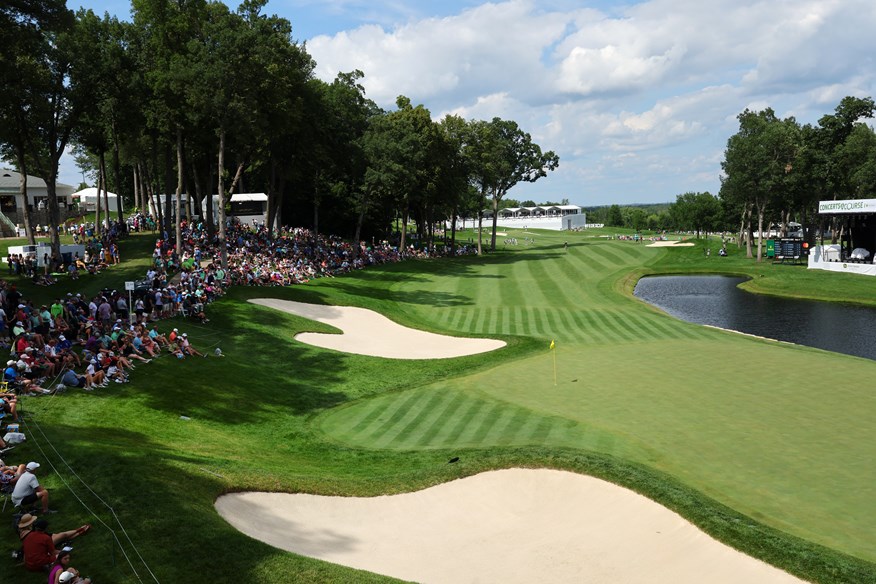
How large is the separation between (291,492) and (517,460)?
6.33 m

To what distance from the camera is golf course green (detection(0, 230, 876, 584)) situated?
42.9ft

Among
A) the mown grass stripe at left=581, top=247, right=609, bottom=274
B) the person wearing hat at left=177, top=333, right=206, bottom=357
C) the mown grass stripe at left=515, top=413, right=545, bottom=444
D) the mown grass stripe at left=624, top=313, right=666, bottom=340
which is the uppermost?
the mown grass stripe at left=581, top=247, right=609, bottom=274

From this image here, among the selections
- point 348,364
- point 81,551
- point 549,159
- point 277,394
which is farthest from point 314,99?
point 81,551

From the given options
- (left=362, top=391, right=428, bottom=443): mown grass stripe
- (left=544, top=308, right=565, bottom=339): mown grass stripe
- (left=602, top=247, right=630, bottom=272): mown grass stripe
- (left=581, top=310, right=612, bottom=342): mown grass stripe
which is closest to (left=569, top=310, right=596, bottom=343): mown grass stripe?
(left=581, top=310, right=612, bottom=342): mown grass stripe

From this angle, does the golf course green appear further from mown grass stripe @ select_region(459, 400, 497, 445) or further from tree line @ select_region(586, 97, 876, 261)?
tree line @ select_region(586, 97, 876, 261)

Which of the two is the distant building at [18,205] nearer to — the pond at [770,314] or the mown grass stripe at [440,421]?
the mown grass stripe at [440,421]

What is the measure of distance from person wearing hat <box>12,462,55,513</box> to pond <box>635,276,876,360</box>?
3873 cm

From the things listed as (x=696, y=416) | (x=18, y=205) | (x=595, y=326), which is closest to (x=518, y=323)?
Answer: (x=595, y=326)

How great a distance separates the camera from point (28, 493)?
12.8 metres

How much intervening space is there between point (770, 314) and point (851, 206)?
29.4 metres

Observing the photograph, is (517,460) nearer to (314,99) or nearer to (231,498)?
(231,498)

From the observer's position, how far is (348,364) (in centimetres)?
3186

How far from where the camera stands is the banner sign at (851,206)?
221 ft

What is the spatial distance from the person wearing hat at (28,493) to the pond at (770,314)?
3873 centimetres
